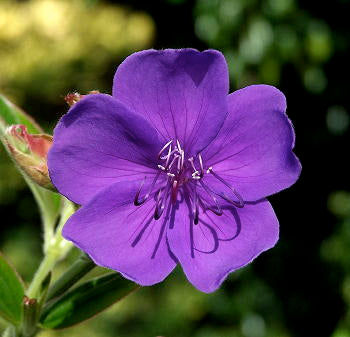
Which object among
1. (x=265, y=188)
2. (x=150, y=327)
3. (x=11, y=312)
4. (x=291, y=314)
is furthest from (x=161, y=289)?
(x=265, y=188)

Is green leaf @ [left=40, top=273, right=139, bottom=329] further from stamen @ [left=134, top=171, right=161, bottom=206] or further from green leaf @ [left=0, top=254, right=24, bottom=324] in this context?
stamen @ [left=134, top=171, right=161, bottom=206]

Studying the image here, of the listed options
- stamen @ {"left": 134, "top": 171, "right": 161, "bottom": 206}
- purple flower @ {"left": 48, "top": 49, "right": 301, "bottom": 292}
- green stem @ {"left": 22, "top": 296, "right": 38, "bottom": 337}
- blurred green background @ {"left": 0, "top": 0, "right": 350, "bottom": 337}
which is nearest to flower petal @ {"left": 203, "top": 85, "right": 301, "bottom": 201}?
purple flower @ {"left": 48, "top": 49, "right": 301, "bottom": 292}

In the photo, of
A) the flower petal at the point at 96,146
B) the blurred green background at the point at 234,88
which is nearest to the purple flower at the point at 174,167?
the flower petal at the point at 96,146

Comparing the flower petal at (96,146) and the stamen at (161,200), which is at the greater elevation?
the flower petal at (96,146)

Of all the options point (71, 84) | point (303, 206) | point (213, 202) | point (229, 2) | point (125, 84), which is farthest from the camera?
point (303, 206)

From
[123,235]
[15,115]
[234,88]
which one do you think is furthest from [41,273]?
[234,88]

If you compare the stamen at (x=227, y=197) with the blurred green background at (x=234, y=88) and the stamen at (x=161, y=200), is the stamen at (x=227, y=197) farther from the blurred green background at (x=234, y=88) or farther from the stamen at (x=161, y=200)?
the blurred green background at (x=234, y=88)

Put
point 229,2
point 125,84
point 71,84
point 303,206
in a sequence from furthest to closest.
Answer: point 303,206, point 71,84, point 229,2, point 125,84

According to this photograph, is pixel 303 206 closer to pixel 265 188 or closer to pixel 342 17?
pixel 342 17
